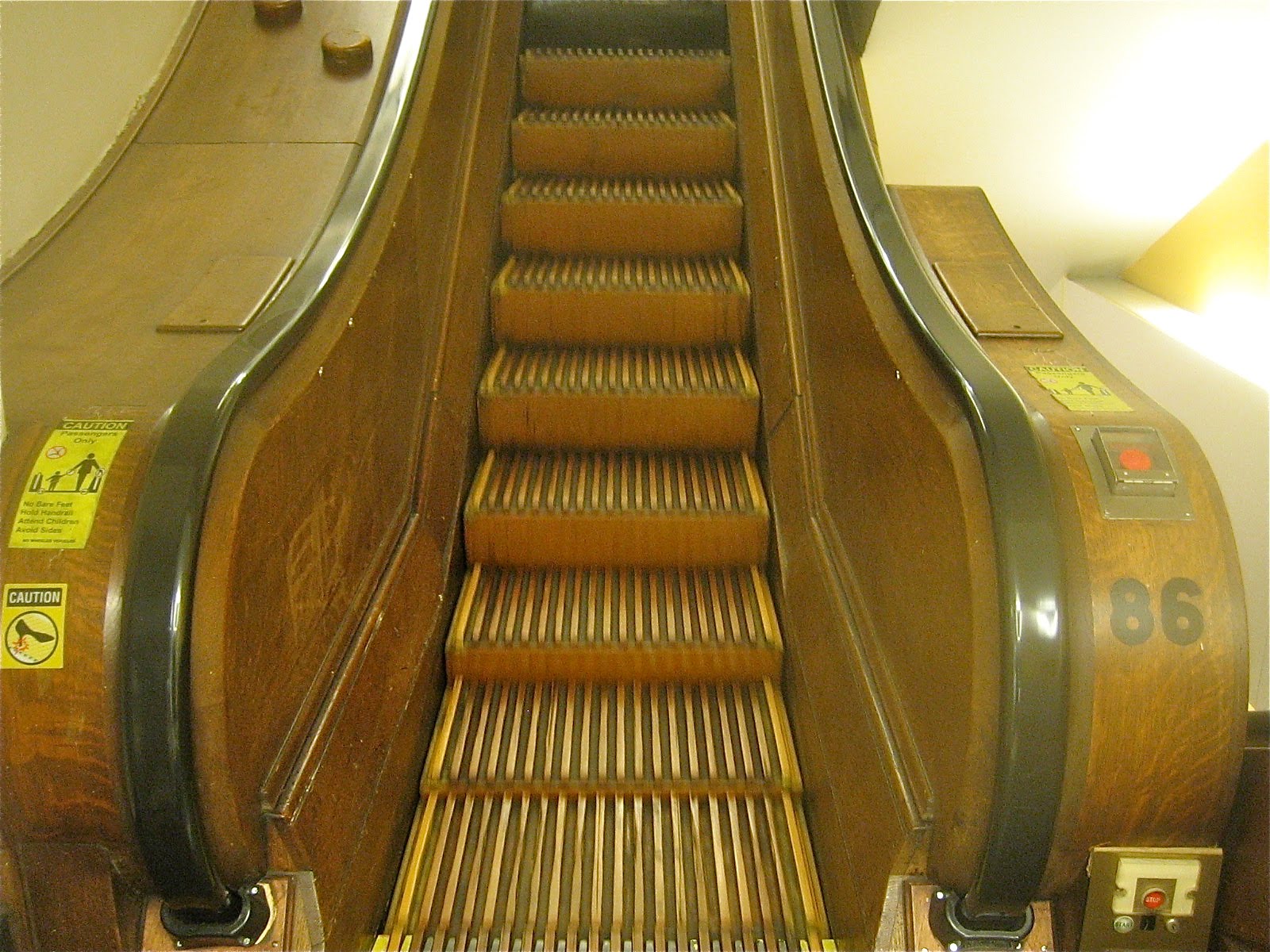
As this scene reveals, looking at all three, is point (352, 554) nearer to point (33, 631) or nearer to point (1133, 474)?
point (33, 631)

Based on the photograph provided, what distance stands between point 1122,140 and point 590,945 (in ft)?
8.18

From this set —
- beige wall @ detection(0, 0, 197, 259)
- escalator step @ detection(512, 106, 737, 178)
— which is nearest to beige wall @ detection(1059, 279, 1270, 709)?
escalator step @ detection(512, 106, 737, 178)

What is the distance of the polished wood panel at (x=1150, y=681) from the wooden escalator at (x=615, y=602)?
683mm

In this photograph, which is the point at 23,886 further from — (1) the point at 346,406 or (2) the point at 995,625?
(2) the point at 995,625

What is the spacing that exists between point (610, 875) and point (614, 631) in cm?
54

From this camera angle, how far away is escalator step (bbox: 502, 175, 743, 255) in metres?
2.81

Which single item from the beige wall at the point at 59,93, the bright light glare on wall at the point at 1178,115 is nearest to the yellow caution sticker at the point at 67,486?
the beige wall at the point at 59,93

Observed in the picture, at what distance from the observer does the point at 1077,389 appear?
4.60 ft

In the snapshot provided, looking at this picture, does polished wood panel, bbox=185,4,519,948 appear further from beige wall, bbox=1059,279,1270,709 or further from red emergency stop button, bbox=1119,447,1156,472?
beige wall, bbox=1059,279,1270,709

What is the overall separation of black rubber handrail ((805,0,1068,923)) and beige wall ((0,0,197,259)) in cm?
182

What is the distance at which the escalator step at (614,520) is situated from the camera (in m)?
2.21

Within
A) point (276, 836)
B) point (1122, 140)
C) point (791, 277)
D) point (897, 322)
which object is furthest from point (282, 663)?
point (1122, 140)

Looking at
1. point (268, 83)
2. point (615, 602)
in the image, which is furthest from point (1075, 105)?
point (268, 83)

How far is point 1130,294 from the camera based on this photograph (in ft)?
9.21
